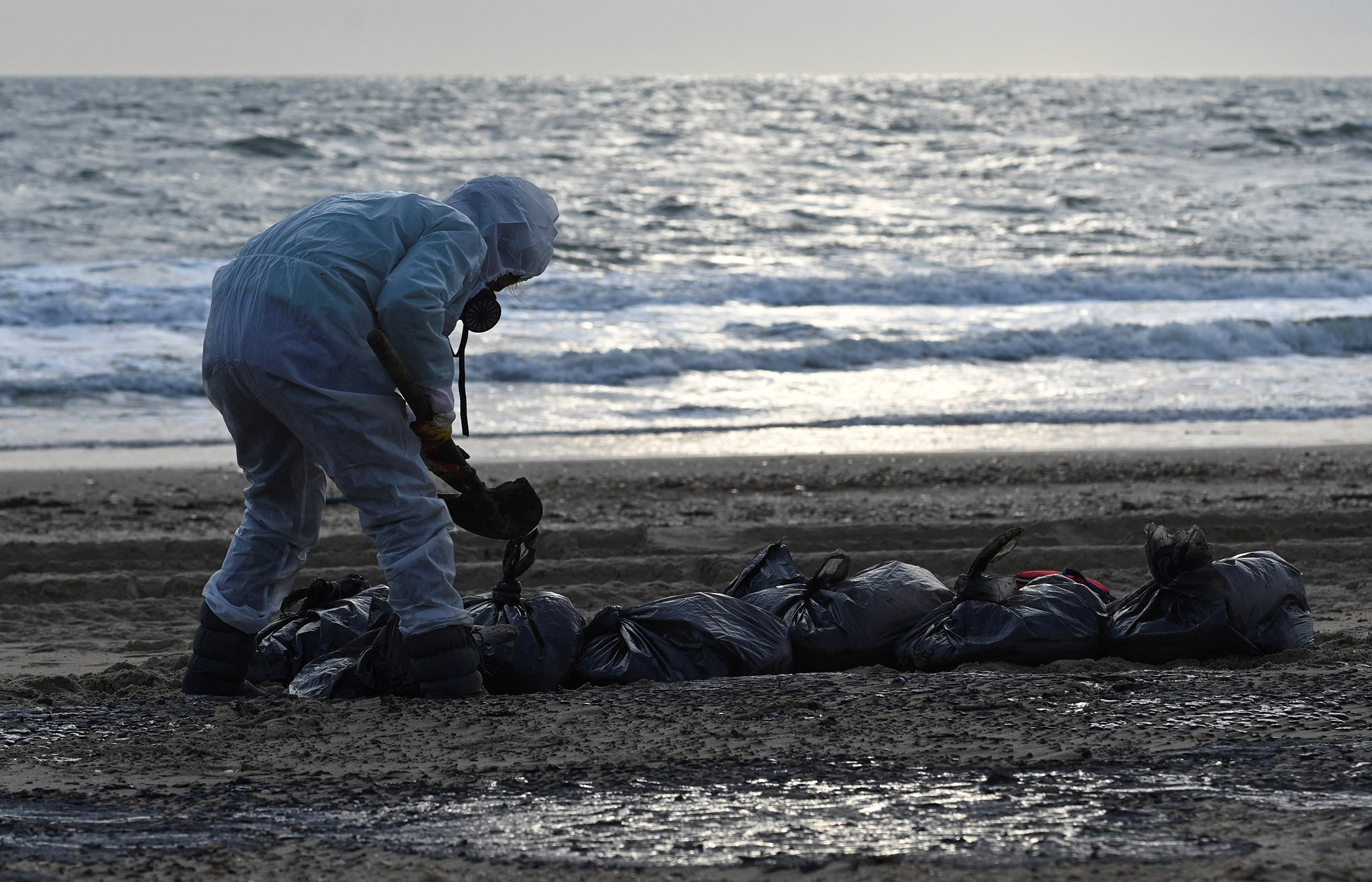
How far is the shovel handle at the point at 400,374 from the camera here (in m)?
2.97

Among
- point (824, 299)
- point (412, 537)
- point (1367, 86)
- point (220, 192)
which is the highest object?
point (1367, 86)

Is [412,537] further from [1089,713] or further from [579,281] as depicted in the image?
[579,281]

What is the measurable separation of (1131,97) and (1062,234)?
27568 mm

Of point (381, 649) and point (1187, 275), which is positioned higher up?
point (1187, 275)

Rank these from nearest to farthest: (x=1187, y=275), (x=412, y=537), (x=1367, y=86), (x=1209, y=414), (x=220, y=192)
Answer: (x=412, y=537) → (x=1209, y=414) → (x=1187, y=275) → (x=220, y=192) → (x=1367, y=86)

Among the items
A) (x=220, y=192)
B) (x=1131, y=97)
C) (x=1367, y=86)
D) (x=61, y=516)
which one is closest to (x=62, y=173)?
(x=220, y=192)

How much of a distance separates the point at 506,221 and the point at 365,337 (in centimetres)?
50

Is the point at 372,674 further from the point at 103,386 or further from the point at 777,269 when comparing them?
the point at 777,269

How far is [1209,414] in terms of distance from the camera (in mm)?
8961

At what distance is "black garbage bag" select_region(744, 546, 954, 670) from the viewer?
11.9 ft

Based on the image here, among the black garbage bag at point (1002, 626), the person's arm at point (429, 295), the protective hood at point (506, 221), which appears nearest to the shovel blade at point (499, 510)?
the person's arm at point (429, 295)

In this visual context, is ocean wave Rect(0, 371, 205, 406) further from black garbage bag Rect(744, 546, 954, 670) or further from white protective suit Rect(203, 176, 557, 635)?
black garbage bag Rect(744, 546, 954, 670)

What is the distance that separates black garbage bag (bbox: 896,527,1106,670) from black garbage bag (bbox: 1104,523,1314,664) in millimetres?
117

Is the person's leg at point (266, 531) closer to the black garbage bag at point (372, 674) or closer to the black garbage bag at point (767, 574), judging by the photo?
the black garbage bag at point (372, 674)
